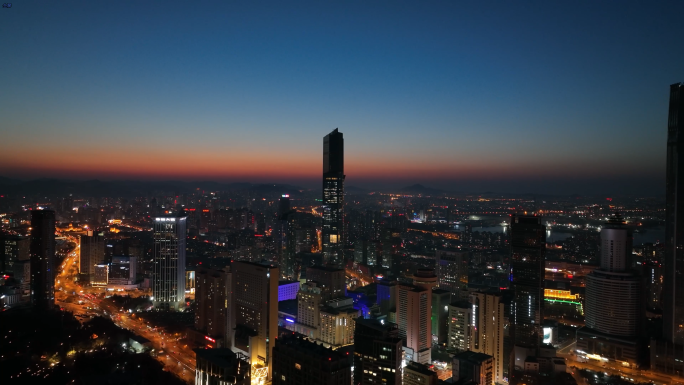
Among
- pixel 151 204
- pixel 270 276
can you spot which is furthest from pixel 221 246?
pixel 270 276

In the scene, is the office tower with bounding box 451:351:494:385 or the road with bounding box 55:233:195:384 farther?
the road with bounding box 55:233:195:384

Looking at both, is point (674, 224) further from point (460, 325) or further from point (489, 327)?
point (460, 325)

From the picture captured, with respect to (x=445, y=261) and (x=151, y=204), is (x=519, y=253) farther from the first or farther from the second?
(x=151, y=204)

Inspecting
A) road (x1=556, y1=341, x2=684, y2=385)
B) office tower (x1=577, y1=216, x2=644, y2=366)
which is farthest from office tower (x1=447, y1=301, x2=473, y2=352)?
office tower (x1=577, y1=216, x2=644, y2=366)

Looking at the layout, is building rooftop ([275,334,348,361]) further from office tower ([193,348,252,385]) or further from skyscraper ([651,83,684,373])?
skyscraper ([651,83,684,373])

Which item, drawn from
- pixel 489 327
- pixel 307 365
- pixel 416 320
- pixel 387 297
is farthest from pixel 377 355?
pixel 387 297

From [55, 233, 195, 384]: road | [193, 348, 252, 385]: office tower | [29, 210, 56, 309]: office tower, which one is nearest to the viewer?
[193, 348, 252, 385]: office tower
